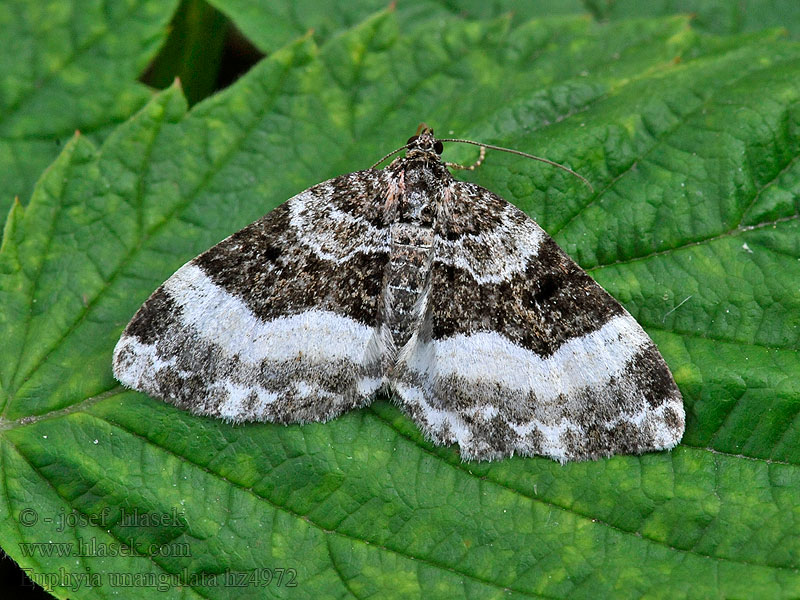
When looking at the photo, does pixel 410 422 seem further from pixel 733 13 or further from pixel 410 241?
pixel 733 13

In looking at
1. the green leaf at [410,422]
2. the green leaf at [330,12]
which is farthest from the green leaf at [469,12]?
the green leaf at [410,422]

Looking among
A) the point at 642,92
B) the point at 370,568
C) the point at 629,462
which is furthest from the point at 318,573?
the point at 642,92

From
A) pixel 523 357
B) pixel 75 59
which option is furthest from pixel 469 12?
pixel 523 357

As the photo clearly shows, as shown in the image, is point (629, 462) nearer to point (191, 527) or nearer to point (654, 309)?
point (654, 309)

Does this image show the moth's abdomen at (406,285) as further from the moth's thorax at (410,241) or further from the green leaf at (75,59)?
the green leaf at (75,59)

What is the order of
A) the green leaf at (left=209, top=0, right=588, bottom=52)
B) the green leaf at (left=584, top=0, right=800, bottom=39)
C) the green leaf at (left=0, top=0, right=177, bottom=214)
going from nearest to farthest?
the green leaf at (left=0, top=0, right=177, bottom=214), the green leaf at (left=209, top=0, right=588, bottom=52), the green leaf at (left=584, top=0, right=800, bottom=39)

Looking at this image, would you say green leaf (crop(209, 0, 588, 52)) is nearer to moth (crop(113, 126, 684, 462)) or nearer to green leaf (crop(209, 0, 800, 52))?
green leaf (crop(209, 0, 800, 52))

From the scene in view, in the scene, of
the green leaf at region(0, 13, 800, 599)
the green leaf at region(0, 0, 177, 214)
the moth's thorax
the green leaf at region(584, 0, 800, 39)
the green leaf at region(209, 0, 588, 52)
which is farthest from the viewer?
the green leaf at region(584, 0, 800, 39)

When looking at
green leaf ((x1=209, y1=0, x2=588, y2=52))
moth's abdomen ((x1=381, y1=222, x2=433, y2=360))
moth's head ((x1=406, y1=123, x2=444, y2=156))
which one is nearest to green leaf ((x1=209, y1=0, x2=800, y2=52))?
green leaf ((x1=209, y1=0, x2=588, y2=52))
